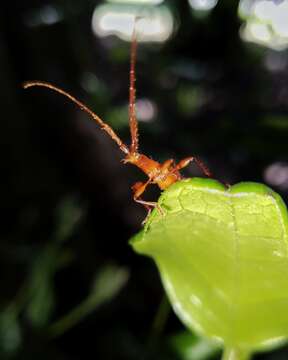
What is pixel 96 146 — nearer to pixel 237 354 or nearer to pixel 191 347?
pixel 191 347

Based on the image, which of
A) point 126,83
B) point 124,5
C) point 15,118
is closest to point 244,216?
point 124,5

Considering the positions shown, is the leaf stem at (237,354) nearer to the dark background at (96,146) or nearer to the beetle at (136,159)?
the beetle at (136,159)

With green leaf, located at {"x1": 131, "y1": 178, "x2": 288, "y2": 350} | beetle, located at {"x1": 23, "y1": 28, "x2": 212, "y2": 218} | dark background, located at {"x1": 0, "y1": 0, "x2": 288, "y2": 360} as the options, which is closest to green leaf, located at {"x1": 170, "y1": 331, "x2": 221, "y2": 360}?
dark background, located at {"x1": 0, "y1": 0, "x2": 288, "y2": 360}

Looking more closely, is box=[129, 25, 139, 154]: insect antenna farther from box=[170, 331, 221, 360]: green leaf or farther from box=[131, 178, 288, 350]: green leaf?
box=[131, 178, 288, 350]: green leaf

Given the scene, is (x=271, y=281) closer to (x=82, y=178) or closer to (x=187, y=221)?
(x=187, y=221)

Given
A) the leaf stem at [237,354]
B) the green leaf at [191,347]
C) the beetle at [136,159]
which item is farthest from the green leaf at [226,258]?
the green leaf at [191,347]

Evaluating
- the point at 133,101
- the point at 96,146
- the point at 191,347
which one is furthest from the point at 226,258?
the point at 96,146

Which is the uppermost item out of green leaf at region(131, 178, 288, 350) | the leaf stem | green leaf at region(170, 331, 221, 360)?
green leaf at region(131, 178, 288, 350)
